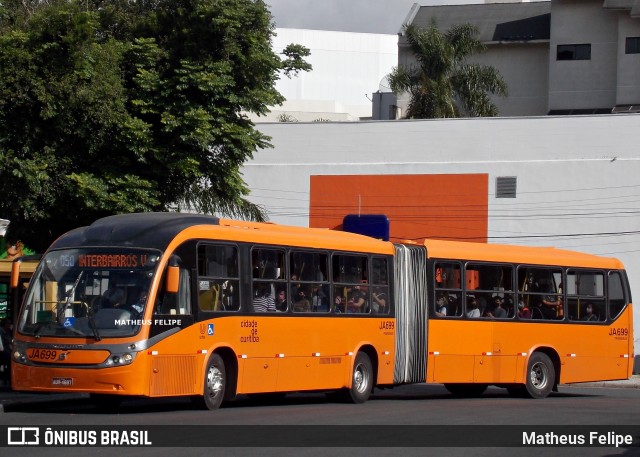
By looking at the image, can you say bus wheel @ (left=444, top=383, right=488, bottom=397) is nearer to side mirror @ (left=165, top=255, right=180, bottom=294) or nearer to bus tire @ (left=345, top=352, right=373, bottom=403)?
bus tire @ (left=345, top=352, right=373, bottom=403)

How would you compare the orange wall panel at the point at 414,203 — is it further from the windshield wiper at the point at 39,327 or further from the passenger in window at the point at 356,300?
the windshield wiper at the point at 39,327

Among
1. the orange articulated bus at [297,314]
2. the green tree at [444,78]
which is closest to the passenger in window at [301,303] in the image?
the orange articulated bus at [297,314]

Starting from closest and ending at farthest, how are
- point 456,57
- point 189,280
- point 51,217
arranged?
point 189,280 < point 51,217 < point 456,57

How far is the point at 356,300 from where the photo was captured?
20.1 m

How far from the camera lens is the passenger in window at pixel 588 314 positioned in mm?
23828

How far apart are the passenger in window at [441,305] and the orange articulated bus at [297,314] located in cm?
3

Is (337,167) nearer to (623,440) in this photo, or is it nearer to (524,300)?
(524,300)

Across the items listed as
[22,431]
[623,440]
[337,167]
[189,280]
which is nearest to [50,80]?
[189,280]

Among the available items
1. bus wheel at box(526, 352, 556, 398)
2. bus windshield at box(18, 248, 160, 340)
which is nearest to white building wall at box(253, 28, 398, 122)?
bus wheel at box(526, 352, 556, 398)

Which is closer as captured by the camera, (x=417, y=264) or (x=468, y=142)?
(x=417, y=264)

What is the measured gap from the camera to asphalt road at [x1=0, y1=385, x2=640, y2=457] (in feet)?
39.4

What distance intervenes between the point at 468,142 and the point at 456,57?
28.3 feet

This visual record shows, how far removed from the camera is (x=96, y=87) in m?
22.2

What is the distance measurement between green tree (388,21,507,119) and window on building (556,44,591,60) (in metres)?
6.44
